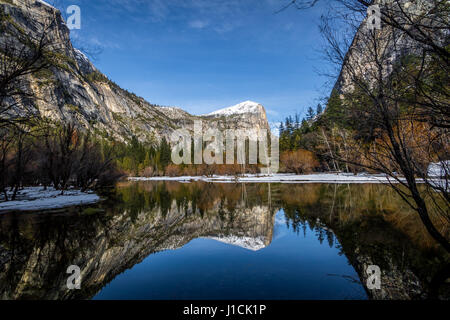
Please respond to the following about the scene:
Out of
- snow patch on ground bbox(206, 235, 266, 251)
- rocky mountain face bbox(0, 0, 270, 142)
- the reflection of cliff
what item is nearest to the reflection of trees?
snow patch on ground bbox(206, 235, 266, 251)

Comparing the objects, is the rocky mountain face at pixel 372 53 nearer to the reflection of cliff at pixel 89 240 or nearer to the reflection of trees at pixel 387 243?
the reflection of trees at pixel 387 243

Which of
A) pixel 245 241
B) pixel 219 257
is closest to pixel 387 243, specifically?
pixel 245 241

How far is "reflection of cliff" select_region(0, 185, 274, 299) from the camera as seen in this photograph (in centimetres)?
343

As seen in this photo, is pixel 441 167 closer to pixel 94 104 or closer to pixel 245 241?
pixel 245 241

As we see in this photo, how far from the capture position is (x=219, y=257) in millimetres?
4848

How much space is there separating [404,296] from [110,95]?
590ft

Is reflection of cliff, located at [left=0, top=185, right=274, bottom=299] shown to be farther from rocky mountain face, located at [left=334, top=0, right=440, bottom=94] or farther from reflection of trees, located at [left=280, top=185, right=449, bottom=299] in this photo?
rocky mountain face, located at [left=334, top=0, right=440, bottom=94]

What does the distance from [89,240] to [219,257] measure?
3300 mm

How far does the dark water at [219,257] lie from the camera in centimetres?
322

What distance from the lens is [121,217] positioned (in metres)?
8.55

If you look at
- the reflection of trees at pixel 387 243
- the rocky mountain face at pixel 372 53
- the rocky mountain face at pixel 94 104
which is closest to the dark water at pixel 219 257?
the reflection of trees at pixel 387 243

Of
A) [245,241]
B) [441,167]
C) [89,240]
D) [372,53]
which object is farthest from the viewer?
[245,241]
